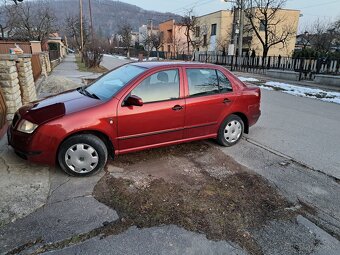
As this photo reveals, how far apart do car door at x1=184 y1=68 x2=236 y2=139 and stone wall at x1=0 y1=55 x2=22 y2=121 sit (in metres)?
3.77

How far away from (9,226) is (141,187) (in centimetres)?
151

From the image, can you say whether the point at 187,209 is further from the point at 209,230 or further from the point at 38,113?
the point at 38,113

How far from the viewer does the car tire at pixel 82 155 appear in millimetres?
3516

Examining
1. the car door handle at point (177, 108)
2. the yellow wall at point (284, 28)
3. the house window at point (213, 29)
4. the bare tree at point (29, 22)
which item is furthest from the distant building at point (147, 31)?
the car door handle at point (177, 108)

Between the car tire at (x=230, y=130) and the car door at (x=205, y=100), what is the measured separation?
16 cm

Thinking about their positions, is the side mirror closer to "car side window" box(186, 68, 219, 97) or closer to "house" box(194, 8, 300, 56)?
"car side window" box(186, 68, 219, 97)

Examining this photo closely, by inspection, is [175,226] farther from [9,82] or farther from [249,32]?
[249,32]

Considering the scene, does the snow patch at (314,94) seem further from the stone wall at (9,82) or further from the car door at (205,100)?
the stone wall at (9,82)

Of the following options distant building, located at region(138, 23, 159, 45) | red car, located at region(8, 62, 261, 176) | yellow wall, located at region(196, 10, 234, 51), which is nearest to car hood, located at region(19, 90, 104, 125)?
red car, located at region(8, 62, 261, 176)

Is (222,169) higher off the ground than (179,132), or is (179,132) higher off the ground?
(179,132)

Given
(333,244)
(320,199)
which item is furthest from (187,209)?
(320,199)

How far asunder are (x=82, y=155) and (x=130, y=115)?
0.87 meters

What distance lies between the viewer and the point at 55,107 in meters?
3.71

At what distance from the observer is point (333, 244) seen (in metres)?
2.58
